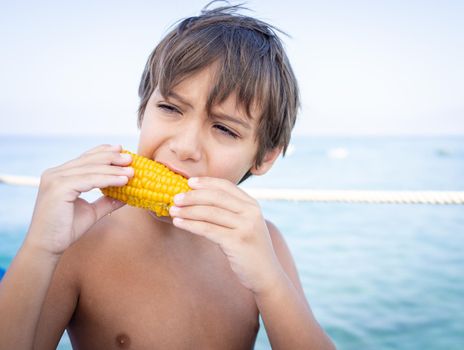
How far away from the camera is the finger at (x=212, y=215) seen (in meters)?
1.09

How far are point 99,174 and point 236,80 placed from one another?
0.58 m

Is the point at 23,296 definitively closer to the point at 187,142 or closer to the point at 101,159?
the point at 101,159

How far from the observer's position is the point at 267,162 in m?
1.76

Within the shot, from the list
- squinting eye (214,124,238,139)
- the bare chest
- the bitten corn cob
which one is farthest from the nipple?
squinting eye (214,124,238,139)

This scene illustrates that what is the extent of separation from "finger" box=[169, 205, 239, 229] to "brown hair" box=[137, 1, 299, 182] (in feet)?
1.25

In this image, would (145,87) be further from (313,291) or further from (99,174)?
(313,291)

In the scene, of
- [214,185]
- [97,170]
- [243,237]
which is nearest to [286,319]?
[243,237]

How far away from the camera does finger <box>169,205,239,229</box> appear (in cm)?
109

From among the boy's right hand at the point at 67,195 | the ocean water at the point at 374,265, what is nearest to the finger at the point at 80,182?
the boy's right hand at the point at 67,195

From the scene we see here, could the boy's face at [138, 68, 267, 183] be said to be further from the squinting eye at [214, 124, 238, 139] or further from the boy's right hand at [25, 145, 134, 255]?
the boy's right hand at [25, 145, 134, 255]

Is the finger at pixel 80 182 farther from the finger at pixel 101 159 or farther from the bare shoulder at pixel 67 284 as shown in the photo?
the bare shoulder at pixel 67 284

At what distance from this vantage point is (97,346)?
1370 mm

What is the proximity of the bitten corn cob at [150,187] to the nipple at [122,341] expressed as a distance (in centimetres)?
48

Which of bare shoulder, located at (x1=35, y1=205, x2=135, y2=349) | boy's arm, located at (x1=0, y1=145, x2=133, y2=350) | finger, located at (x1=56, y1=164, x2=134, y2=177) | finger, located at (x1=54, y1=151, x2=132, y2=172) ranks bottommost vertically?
bare shoulder, located at (x1=35, y1=205, x2=135, y2=349)
